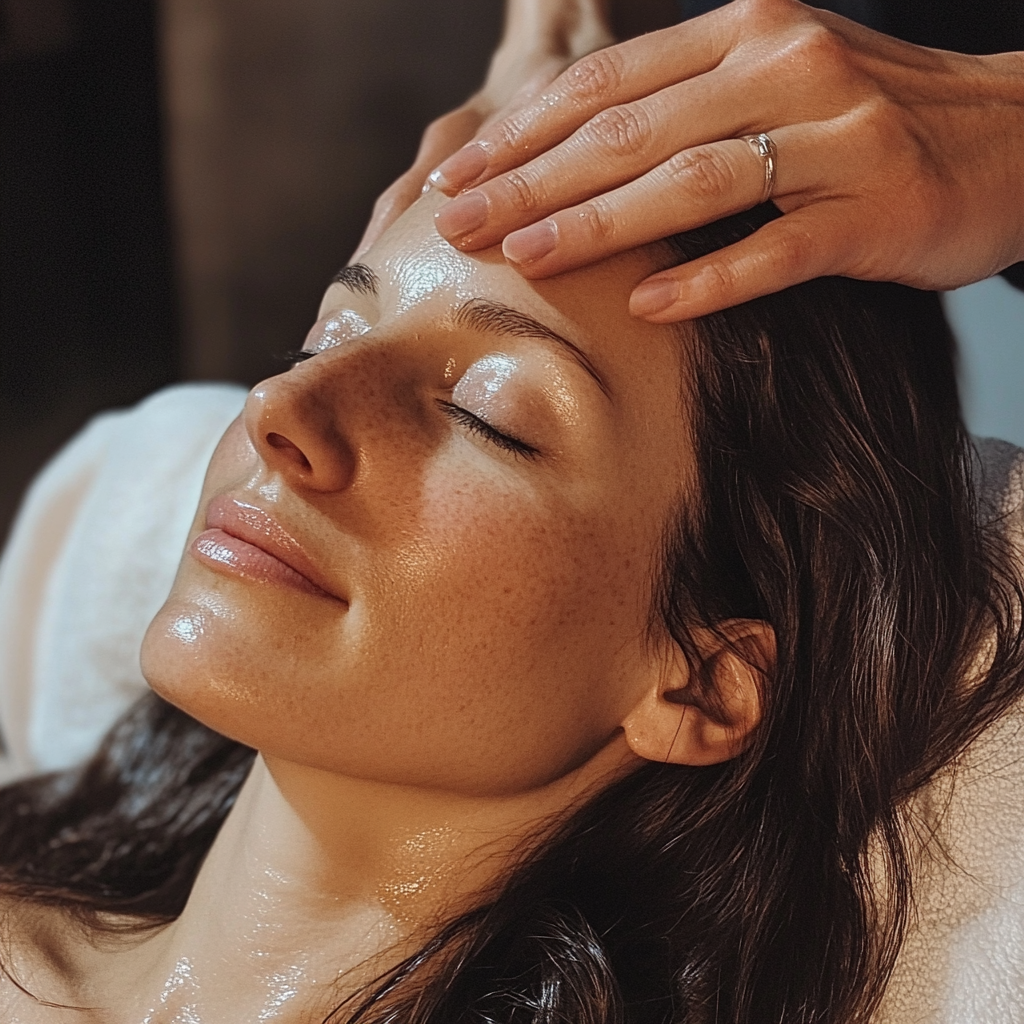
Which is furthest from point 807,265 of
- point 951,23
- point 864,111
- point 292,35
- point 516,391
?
point 292,35

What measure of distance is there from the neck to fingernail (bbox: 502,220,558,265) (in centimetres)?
39

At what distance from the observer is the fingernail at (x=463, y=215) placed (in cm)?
85

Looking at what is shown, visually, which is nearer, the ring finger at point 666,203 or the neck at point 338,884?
the ring finger at point 666,203

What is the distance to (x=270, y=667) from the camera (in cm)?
82

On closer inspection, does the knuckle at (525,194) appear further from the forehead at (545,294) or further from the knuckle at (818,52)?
the knuckle at (818,52)

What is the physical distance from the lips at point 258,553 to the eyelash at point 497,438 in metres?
0.15

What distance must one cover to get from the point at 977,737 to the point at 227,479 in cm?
62

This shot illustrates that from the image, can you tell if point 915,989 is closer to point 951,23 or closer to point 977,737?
point 977,737

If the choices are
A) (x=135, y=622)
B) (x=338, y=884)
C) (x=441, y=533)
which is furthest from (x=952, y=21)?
(x=135, y=622)

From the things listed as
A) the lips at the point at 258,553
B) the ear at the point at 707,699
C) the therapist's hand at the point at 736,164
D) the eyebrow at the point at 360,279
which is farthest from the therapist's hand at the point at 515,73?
the ear at the point at 707,699

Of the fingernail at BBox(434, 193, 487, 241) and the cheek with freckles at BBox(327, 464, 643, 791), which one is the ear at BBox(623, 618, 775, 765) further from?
the fingernail at BBox(434, 193, 487, 241)

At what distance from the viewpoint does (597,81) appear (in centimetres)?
87

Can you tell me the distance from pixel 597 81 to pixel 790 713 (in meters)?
0.51

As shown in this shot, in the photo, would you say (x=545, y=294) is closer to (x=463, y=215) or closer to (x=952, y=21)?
(x=463, y=215)
